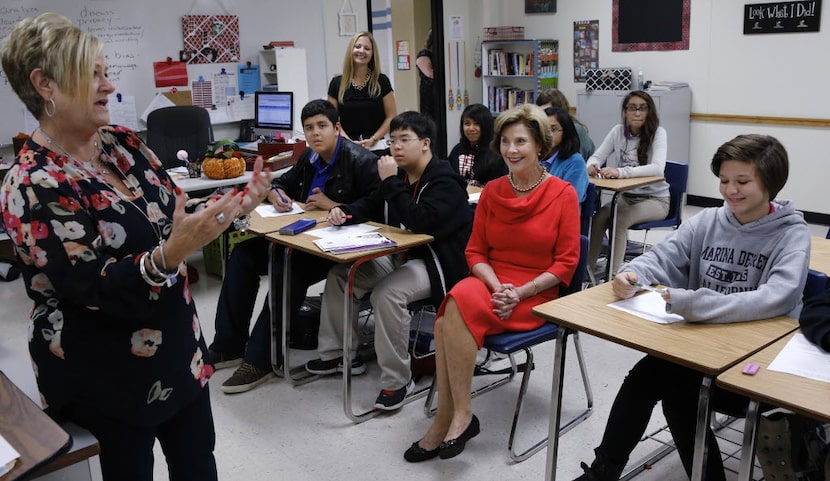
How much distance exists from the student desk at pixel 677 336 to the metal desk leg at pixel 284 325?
1469 mm

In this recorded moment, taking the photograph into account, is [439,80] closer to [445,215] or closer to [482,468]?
[445,215]

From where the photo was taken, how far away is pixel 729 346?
1852mm

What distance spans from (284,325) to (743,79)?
4.48 meters

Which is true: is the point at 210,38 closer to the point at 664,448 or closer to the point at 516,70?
the point at 516,70

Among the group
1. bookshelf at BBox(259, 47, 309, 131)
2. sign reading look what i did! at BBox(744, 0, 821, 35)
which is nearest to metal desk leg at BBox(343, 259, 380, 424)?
bookshelf at BBox(259, 47, 309, 131)

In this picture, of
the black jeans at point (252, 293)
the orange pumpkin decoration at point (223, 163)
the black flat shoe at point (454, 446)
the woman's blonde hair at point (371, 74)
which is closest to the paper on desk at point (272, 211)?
the black jeans at point (252, 293)

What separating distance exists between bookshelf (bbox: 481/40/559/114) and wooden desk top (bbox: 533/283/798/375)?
556 cm

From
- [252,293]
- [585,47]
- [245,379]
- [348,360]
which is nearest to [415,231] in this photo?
[348,360]

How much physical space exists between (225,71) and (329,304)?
375 cm

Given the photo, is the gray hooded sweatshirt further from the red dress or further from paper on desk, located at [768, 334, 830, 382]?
the red dress

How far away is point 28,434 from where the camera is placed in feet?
4.26

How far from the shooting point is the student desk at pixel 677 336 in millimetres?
1803

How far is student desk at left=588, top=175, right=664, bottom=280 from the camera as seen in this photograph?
425 centimetres

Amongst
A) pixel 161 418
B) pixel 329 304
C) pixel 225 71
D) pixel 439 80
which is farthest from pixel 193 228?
pixel 439 80
